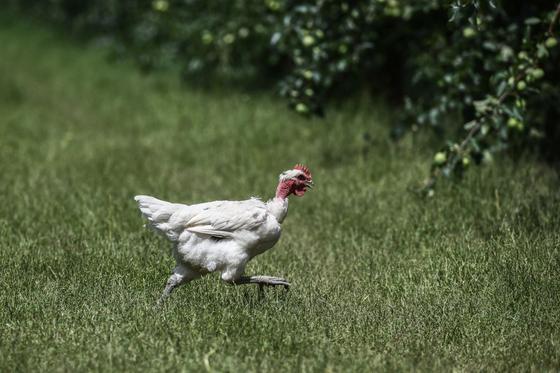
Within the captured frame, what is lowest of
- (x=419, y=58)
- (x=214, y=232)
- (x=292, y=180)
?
(x=214, y=232)

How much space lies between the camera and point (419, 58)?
23.7 ft

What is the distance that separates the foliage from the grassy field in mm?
415

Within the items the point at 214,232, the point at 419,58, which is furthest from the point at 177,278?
the point at 419,58

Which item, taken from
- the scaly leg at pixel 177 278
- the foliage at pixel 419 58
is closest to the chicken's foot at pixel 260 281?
the scaly leg at pixel 177 278

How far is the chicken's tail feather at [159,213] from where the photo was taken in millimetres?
4152

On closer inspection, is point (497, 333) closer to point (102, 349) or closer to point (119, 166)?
point (102, 349)

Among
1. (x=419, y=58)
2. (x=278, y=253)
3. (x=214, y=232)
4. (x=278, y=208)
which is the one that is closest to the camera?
(x=214, y=232)

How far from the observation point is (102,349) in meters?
3.69

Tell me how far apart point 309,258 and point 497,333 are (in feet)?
4.99

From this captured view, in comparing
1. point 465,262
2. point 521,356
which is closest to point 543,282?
point 465,262

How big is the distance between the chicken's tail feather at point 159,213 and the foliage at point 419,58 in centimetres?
195

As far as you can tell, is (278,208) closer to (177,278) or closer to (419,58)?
(177,278)

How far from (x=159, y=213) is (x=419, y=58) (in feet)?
12.4

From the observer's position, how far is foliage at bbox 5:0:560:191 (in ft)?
18.6
